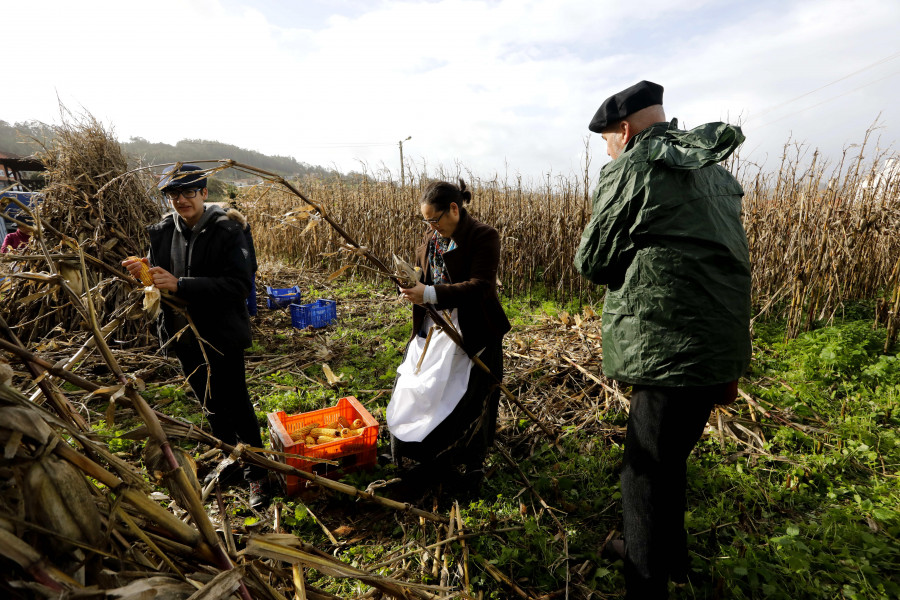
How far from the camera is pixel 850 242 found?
14.5 ft

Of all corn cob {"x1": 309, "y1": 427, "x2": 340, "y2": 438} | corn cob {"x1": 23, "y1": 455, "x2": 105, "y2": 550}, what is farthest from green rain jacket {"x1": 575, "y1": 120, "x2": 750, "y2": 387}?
corn cob {"x1": 309, "y1": 427, "x2": 340, "y2": 438}

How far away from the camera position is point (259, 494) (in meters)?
2.50

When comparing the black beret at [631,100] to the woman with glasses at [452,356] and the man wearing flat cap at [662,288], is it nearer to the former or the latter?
the man wearing flat cap at [662,288]

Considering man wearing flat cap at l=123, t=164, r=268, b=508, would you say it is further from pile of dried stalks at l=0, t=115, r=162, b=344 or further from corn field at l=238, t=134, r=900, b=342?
pile of dried stalks at l=0, t=115, r=162, b=344

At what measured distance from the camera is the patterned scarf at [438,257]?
8.23 feet

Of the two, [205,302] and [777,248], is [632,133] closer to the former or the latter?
[205,302]

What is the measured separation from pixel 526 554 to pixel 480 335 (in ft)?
3.65

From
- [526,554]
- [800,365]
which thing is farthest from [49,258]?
[800,365]

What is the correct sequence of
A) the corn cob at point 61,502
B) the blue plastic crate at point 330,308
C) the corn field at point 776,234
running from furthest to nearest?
1. the blue plastic crate at point 330,308
2. the corn field at point 776,234
3. the corn cob at point 61,502

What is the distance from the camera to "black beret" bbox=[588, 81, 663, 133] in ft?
5.37

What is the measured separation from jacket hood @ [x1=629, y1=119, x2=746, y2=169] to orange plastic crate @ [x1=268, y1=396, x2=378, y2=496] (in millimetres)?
2109

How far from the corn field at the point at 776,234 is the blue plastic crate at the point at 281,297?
868mm

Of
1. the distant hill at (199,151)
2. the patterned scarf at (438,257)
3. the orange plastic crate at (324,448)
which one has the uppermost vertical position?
the distant hill at (199,151)

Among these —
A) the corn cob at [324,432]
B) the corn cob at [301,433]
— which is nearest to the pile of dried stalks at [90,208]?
the corn cob at [301,433]
